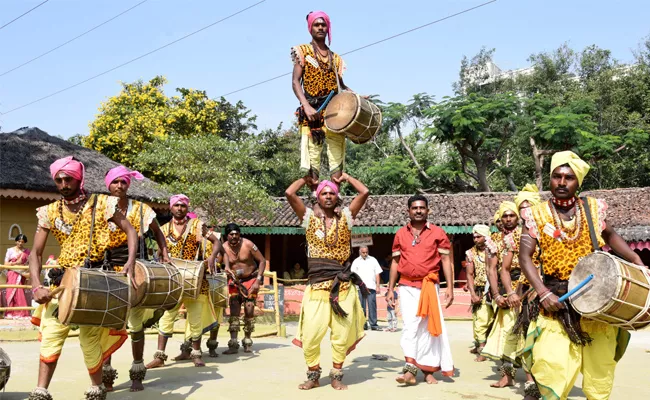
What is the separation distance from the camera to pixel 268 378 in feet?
25.4

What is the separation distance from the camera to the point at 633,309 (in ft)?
14.6

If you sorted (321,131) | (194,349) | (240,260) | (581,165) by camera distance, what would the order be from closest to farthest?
(581,165) < (321,131) < (194,349) < (240,260)

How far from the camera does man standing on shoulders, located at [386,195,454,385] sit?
7.52 meters

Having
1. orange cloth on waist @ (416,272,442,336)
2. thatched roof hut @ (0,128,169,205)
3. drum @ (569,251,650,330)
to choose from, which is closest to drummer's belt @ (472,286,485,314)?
orange cloth on waist @ (416,272,442,336)

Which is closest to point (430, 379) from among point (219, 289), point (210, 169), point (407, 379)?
point (407, 379)

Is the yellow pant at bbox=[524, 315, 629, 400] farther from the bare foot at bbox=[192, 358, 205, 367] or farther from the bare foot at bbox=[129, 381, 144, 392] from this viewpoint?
the bare foot at bbox=[192, 358, 205, 367]

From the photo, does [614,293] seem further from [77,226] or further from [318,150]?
[77,226]

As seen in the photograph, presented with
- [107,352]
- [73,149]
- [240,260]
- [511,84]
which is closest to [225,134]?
[73,149]

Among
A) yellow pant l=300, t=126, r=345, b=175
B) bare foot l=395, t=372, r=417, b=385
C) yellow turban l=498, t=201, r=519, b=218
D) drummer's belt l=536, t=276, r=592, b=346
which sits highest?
yellow pant l=300, t=126, r=345, b=175

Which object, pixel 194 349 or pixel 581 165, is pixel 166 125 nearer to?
pixel 194 349

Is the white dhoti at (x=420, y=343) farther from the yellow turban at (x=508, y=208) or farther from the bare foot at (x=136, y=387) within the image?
the bare foot at (x=136, y=387)

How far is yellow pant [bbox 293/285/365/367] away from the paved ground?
1.29ft

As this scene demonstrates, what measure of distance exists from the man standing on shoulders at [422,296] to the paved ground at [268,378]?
245mm

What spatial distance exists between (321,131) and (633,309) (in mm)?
3766
